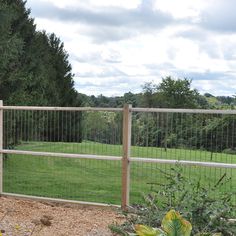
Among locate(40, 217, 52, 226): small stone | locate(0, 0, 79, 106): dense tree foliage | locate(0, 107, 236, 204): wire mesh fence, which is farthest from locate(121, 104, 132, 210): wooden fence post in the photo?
locate(0, 0, 79, 106): dense tree foliage

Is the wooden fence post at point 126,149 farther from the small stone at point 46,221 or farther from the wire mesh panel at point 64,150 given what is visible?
the small stone at point 46,221

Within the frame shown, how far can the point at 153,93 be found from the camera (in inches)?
1475

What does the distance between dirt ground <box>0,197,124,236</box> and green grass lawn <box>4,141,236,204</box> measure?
54cm

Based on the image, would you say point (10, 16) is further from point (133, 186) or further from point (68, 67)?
point (68, 67)

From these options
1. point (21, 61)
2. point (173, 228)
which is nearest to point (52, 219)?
point (173, 228)

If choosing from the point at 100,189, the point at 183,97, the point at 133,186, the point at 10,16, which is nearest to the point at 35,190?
the point at 100,189

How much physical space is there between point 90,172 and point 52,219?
1.54 meters

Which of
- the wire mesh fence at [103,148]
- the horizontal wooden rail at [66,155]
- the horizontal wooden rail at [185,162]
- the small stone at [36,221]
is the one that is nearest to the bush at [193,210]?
the wire mesh fence at [103,148]

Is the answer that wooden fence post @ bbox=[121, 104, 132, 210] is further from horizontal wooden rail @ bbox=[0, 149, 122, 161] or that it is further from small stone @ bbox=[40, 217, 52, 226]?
small stone @ bbox=[40, 217, 52, 226]

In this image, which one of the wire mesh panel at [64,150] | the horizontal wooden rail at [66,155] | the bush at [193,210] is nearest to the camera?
the bush at [193,210]

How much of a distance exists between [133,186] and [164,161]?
1.23 metres

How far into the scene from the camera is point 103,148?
26.5 feet

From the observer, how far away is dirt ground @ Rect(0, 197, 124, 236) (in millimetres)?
6508

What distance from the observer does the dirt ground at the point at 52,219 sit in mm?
6508
